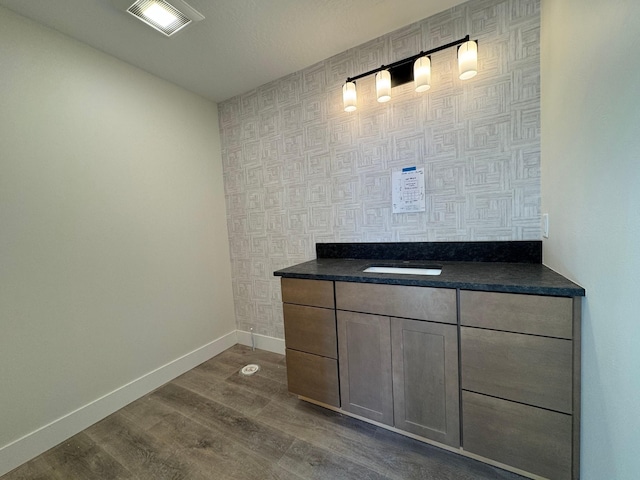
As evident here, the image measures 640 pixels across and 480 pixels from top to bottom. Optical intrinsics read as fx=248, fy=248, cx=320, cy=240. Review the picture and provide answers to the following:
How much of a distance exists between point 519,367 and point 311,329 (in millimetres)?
1059

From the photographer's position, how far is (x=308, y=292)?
5.21ft

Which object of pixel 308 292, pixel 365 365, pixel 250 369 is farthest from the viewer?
pixel 250 369

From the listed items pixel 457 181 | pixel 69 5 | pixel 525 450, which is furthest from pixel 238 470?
pixel 69 5

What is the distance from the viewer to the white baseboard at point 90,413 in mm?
1375

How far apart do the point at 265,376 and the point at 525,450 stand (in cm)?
170

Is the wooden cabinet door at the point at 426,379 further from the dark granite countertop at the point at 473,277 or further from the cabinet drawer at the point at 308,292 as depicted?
the cabinet drawer at the point at 308,292

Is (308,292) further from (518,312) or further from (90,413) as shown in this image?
(90,413)

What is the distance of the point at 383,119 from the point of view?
1795mm

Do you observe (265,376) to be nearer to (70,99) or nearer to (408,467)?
(408,467)

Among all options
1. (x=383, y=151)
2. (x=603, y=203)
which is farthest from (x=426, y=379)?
(x=383, y=151)

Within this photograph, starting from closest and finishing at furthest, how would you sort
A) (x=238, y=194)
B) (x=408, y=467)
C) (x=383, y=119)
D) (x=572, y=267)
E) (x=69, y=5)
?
(x=572, y=267)
(x=408, y=467)
(x=69, y=5)
(x=383, y=119)
(x=238, y=194)

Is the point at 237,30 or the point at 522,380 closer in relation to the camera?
the point at 522,380

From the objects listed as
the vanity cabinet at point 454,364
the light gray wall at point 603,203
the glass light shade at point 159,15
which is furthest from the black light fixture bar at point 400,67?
the vanity cabinet at point 454,364

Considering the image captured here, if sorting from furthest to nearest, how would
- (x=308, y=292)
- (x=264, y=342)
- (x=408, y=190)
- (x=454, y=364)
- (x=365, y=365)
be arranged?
(x=264, y=342)
(x=408, y=190)
(x=308, y=292)
(x=365, y=365)
(x=454, y=364)
